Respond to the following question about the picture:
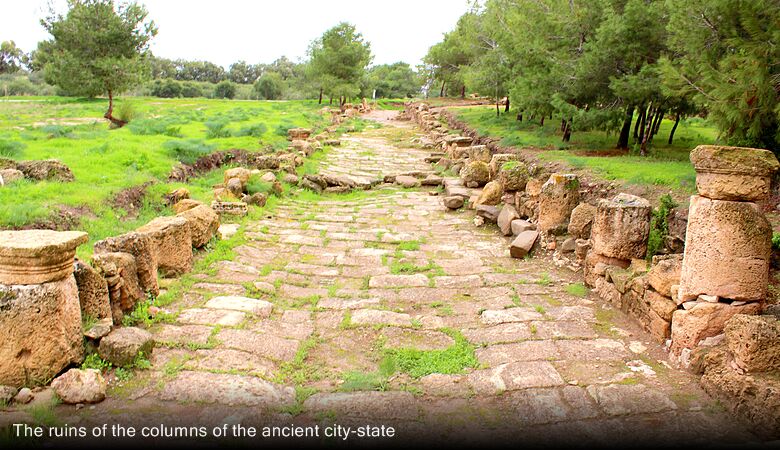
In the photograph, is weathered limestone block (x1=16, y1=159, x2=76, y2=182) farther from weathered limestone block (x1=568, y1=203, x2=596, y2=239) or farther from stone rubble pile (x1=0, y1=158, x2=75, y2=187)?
weathered limestone block (x1=568, y1=203, x2=596, y2=239)

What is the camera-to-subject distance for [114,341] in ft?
14.6

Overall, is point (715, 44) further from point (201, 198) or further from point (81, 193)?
point (81, 193)

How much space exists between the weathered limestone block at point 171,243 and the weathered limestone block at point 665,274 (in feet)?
17.2

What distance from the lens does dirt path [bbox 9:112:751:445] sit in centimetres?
391

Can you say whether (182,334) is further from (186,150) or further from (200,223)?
(186,150)

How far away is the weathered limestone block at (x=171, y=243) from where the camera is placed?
21.0 feet

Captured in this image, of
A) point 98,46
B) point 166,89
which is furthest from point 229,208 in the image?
point 166,89

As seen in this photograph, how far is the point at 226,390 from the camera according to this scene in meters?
4.18

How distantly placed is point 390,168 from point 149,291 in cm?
1179

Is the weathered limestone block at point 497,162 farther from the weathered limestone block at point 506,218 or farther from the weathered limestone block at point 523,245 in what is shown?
the weathered limestone block at point 523,245

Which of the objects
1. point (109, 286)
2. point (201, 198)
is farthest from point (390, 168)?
point (109, 286)

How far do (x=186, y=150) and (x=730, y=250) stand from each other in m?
12.1

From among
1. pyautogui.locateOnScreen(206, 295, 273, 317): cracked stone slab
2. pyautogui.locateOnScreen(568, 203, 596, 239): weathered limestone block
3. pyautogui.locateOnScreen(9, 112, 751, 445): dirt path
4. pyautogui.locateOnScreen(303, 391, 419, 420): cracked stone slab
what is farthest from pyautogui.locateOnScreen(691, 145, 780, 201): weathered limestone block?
pyautogui.locateOnScreen(206, 295, 273, 317): cracked stone slab

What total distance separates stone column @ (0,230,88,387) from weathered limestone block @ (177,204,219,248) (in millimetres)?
3144
